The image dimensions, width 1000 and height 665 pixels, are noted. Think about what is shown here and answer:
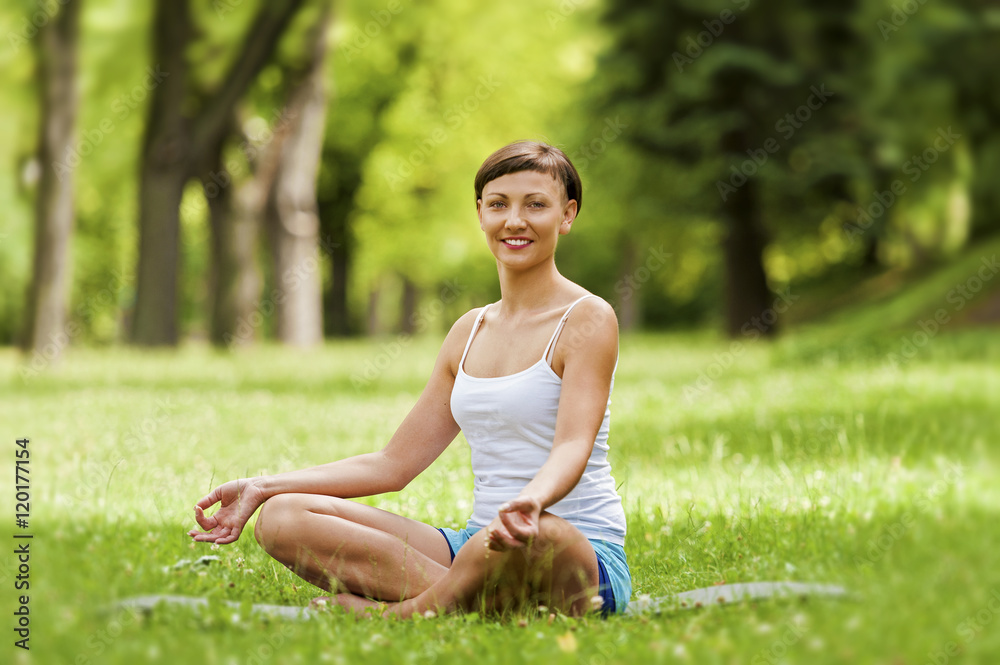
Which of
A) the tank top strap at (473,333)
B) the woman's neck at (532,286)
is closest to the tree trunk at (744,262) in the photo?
the tank top strap at (473,333)

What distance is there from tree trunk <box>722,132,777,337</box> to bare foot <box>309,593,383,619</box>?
17.3 meters

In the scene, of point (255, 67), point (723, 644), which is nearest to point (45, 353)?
point (255, 67)

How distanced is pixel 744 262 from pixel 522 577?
17.9 m

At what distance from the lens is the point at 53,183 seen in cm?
1445

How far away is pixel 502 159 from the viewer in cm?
361

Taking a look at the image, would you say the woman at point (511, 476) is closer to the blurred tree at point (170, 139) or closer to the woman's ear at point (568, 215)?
the woman's ear at point (568, 215)

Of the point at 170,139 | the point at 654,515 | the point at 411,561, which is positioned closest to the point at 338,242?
the point at 170,139

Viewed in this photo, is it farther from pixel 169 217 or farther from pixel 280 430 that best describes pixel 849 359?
pixel 169 217

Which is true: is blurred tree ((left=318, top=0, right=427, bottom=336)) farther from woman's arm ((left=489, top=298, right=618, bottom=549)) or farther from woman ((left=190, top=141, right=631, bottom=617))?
woman's arm ((left=489, top=298, right=618, bottom=549))

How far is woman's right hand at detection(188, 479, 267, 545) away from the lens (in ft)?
11.9

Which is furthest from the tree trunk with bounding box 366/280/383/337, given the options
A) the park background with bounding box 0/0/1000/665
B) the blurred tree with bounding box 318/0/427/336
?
the blurred tree with bounding box 318/0/427/336

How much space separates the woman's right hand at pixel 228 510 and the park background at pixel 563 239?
246mm

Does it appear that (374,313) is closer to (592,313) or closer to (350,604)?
(350,604)

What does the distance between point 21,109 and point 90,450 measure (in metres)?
12.2
